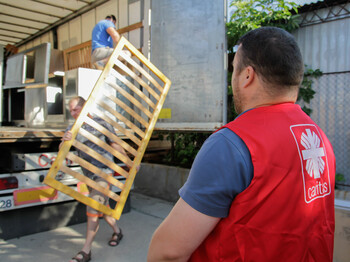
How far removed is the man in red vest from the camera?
2.93 ft

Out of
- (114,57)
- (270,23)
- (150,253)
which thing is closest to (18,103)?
(114,57)

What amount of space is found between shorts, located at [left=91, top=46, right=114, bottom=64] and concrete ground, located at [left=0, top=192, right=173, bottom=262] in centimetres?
293

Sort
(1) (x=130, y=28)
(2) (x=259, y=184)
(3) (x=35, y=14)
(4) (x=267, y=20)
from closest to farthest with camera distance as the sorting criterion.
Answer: (2) (x=259, y=184), (4) (x=267, y=20), (1) (x=130, y=28), (3) (x=35, y=14)

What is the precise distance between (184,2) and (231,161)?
4.29m

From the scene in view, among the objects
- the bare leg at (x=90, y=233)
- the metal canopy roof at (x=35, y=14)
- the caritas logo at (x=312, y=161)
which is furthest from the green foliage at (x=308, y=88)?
the metal canopy roof at (x=35, y=14)

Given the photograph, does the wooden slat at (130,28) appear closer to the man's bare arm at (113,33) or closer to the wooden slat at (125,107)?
the man's bare arm at (113,33)

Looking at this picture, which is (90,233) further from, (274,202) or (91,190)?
(274,202)

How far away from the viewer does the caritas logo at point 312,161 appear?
3.20 feet

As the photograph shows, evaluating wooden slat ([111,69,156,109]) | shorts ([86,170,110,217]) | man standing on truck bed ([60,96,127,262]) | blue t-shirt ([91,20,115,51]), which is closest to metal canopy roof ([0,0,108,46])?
blue t-shirt ([91,20,115,51])

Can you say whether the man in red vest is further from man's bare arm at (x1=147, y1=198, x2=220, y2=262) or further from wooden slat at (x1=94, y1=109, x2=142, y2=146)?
wooden slat at (x1=94, y1=109, x2=142, y2=146)

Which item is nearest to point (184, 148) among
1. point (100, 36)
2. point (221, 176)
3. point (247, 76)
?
point (100, 36)

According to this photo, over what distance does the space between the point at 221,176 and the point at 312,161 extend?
37 cm

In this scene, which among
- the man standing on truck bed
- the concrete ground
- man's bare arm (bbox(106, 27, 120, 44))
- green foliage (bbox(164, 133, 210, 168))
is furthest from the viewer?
green foliage (bbox(164, 133, 210, 168))

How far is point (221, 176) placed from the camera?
887 millimetres
